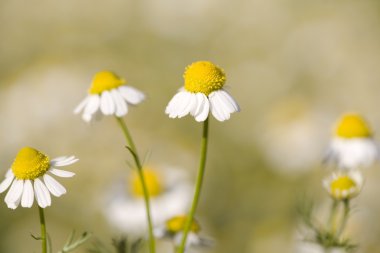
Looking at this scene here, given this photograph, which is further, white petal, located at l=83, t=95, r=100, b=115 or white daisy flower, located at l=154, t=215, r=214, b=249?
white daisy flower, located at l=154, t=215, r=214, b=249

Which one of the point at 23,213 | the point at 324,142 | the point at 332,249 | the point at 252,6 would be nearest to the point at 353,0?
the point at 252,6

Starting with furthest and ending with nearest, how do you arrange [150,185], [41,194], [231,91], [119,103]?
1. [231,91]
2. [150,185]
3. [119,103]
4. [41,194]

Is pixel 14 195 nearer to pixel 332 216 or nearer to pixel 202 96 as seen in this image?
pixel 202 96

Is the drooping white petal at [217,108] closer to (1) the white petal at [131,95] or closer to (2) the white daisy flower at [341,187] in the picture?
(1) the white petal at [131,95]

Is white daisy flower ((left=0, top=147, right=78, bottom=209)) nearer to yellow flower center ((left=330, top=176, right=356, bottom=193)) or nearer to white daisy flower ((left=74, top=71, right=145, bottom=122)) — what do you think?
white daisy flower ((left=74, top=71, right=145, bottom=122))

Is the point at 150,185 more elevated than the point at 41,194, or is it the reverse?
the point at 150,185

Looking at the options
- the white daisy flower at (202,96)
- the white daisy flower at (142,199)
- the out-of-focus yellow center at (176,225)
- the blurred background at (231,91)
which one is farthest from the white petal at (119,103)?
the white daisy flower at (142,199)

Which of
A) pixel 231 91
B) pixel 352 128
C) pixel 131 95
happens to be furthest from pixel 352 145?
pixel 231 91

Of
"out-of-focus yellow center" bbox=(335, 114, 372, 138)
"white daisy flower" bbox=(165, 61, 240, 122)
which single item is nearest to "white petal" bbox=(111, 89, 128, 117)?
"white daisy flower" bbox=(165, 61, 240, 122)
